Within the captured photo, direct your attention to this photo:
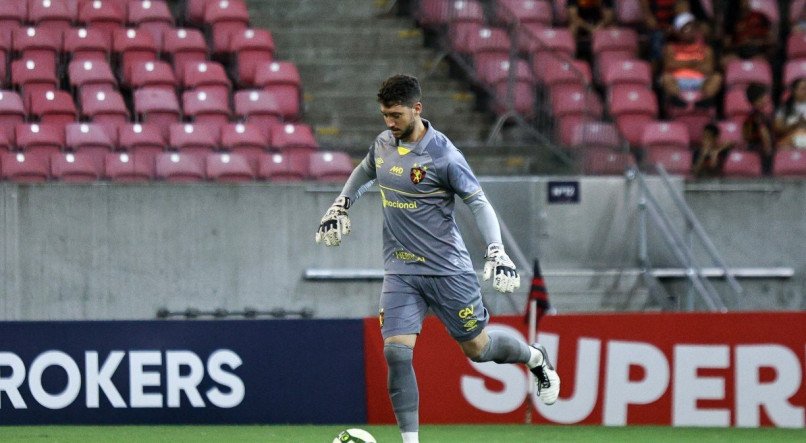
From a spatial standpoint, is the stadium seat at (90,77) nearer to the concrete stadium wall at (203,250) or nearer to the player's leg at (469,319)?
the concrete stadium wall at (203,250)

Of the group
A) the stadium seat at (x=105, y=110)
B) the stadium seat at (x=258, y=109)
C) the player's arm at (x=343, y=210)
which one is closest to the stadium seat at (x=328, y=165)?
the stadium seat at (x=258, y=109)

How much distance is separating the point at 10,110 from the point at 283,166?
298 cm

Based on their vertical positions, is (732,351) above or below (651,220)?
below

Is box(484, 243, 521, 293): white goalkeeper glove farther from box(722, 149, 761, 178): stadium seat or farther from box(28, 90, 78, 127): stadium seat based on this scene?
box(28, 90, 78, 127): stadium seat

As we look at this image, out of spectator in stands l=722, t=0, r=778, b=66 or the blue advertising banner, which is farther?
spectator in stands l=722, t=0, r=778, b=66

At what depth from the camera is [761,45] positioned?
19109 mm

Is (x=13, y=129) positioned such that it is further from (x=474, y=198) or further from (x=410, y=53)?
(x=474, y=198)

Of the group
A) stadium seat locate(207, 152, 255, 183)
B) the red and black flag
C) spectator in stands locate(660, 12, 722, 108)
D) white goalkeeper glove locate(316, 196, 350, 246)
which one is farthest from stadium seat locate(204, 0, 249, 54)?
white goalkeeper glove locate(316, 196, 350, 246)

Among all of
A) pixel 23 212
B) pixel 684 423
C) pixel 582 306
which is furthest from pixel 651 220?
pixel 23 212

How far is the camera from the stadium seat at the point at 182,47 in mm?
17531

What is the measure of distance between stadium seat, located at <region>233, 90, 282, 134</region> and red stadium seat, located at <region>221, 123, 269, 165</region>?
37 centimetres

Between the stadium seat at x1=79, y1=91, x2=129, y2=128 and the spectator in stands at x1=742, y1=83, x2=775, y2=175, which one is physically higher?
the stadium seat at x1=79, y1=91, x2=129, y2=128

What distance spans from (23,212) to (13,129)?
4.87 ft

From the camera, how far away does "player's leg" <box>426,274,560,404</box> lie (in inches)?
359
